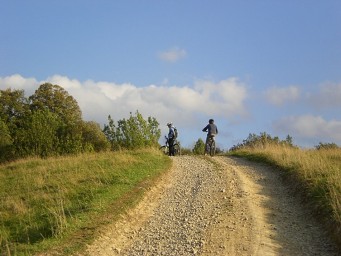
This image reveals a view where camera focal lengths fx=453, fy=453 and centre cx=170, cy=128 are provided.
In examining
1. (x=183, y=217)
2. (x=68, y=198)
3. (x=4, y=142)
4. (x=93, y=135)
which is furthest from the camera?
(x=93, y=135)

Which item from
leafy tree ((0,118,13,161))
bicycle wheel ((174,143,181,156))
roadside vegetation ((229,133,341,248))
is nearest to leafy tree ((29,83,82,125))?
leafy tree ((0,118,13,161))

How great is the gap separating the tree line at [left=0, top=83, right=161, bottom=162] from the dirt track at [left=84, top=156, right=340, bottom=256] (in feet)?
90.7

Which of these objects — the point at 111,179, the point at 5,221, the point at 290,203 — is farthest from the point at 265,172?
the point at 5,221

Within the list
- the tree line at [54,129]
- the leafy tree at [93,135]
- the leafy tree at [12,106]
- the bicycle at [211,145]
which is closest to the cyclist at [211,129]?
the bicycle at [211,145]

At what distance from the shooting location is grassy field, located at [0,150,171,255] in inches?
454

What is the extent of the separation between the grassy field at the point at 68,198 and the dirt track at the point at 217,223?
0.66m

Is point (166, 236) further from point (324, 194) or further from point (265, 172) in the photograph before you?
point (265, 172)

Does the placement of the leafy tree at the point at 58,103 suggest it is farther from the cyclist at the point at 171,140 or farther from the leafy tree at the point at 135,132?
the cyclist at the point at 171,140

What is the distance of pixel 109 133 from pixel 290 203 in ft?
140

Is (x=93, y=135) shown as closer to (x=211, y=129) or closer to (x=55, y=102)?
(x=55, y=102)

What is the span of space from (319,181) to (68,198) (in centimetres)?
853

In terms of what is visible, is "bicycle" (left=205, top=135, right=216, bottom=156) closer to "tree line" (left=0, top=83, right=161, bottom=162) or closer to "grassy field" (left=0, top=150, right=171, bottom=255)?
"grassy field" (left=0, top=150, right=171, bottom=255)

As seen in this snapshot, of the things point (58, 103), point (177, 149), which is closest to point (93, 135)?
point (58, 103)

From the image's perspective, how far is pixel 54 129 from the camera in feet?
161
